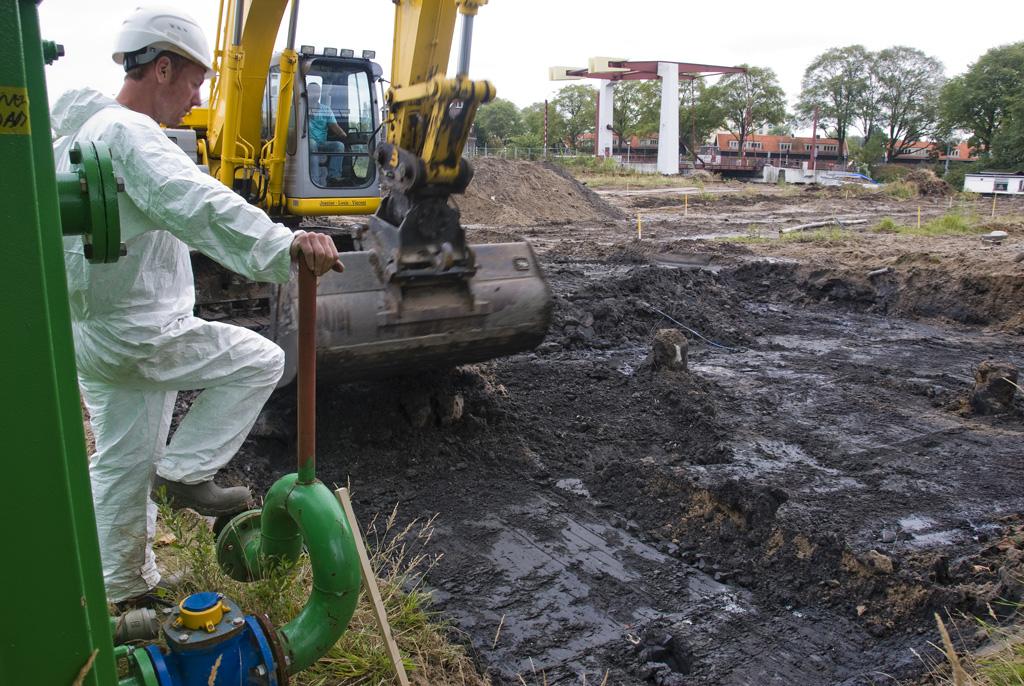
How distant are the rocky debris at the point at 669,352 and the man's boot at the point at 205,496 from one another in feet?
14.8

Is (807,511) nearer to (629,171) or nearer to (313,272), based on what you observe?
(313,272)

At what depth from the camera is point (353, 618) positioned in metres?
3.11

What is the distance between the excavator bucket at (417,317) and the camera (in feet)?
16.0

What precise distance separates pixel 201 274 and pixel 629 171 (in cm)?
4097

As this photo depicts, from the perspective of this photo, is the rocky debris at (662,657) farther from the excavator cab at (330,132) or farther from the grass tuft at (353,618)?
the excavator cab at (330,132)

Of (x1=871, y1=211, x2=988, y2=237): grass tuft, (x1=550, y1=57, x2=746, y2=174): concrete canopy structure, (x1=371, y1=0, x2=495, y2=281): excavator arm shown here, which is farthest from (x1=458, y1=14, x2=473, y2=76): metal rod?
(x1=550, y1=57, x2=746, y2=174): concrete canopy structure

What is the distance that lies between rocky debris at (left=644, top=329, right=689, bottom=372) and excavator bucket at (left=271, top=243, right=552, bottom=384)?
5.49ft

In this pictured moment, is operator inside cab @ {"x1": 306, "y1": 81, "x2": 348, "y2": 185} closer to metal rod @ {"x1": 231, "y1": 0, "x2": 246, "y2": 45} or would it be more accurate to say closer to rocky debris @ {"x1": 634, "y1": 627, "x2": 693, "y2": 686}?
metal rod @ {"x1": 231, "y1": 0, "x2": 246, "y2": 45}

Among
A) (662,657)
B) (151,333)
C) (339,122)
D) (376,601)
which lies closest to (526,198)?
(339,122)

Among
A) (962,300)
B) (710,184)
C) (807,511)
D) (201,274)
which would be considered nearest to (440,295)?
(807,511)

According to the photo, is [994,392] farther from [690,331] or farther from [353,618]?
[353,618]

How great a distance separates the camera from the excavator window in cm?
760

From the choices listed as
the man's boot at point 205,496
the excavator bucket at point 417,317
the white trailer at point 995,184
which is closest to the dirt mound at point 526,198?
the excavator bucket at point 417,317

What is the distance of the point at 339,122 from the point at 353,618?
18.7ft
